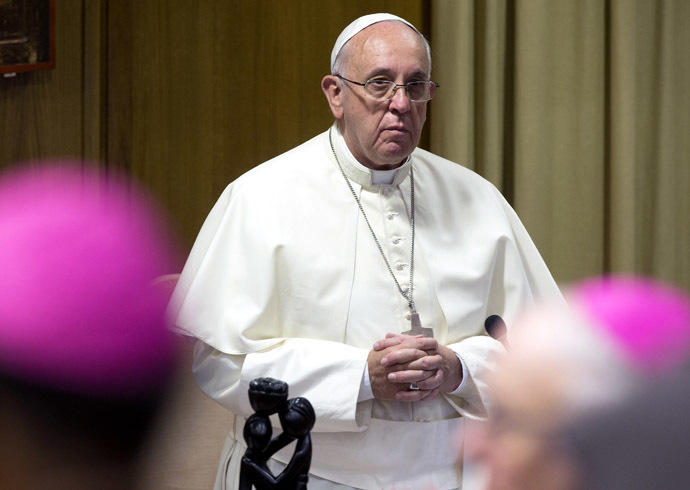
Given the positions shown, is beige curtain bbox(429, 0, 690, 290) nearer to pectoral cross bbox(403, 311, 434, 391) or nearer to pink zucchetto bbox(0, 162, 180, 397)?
pectoral cross bbox(403, 311, 434, 391)

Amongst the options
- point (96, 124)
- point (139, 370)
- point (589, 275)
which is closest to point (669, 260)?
point (589, 275)

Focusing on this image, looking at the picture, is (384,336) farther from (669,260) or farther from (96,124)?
(96,124)

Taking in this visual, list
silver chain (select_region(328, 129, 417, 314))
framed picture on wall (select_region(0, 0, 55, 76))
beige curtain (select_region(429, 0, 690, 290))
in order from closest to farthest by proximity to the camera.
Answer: silver chain (select_region(328, 129, 417, 314)), beige curtain (select_region(429, 0, 690, 290)), framed picture on wall (select_region(0, 0, 55, 76))

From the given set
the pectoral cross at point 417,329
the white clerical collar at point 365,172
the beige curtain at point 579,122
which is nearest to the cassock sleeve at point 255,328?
the pectoral cross at point 417,329

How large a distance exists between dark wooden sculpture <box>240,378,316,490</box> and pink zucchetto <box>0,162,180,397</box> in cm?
Result: 31

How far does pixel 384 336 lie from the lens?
2.52m

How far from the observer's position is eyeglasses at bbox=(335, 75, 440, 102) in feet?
8.55

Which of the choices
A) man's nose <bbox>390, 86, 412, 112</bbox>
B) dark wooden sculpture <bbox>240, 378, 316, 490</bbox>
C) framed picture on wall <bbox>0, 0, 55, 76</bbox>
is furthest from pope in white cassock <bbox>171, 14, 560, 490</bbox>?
framed picture on wall <bbox>0, 0, 55, 76</bbox>

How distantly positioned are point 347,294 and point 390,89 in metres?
0.61

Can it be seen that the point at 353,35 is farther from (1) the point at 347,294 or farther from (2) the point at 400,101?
(1) the point at 347,294

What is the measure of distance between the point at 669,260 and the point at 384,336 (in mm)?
1594

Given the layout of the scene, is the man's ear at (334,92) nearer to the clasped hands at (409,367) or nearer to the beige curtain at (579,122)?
the clasped hands at (409,367)

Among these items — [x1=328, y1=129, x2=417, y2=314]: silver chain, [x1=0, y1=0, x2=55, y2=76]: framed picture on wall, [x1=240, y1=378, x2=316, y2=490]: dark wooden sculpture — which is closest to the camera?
[x1=240, y1=378, x2=316, y2=490]: dark wooden sculpture

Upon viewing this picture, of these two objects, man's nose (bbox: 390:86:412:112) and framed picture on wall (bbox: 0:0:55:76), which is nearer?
man's nose (bbox: 390:86:412:112)
